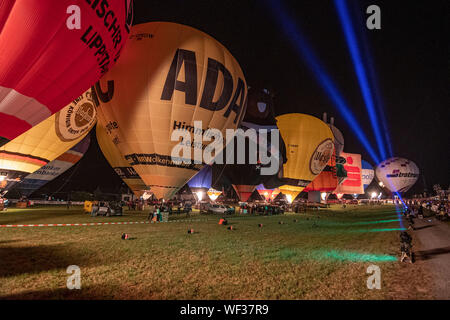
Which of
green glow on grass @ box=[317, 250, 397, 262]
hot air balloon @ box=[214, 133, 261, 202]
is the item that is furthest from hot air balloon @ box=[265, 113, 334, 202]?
green glow on grass @ box=[317, 250, 397, 262]

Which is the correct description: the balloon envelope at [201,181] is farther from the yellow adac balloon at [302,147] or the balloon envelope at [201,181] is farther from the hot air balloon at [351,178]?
the hot air balloon at [351,178]

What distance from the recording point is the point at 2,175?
16109 millimetres

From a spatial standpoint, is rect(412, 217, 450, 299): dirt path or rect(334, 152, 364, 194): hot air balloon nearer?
rect(412, 217, 450, 299): dirt path

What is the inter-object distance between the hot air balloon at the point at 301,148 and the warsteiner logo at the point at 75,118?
20005mm

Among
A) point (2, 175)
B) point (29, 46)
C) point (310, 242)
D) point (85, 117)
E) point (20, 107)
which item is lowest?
point (310, 242)

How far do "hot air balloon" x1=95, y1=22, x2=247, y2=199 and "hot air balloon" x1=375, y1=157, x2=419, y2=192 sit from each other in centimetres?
6340

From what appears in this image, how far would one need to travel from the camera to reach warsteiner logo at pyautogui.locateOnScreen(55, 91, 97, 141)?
15.9 metres

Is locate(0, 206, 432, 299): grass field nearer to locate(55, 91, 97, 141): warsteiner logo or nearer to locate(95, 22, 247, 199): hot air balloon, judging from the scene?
locate(95, 22, 247, 199): hot air balloon

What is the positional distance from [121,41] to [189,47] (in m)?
4.34

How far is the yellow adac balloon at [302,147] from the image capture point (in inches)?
1093

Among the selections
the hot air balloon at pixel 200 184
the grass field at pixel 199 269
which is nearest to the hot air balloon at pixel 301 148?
the hot air balloon at pixel 200 184

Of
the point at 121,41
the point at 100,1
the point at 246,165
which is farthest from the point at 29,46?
the point at 246,165
